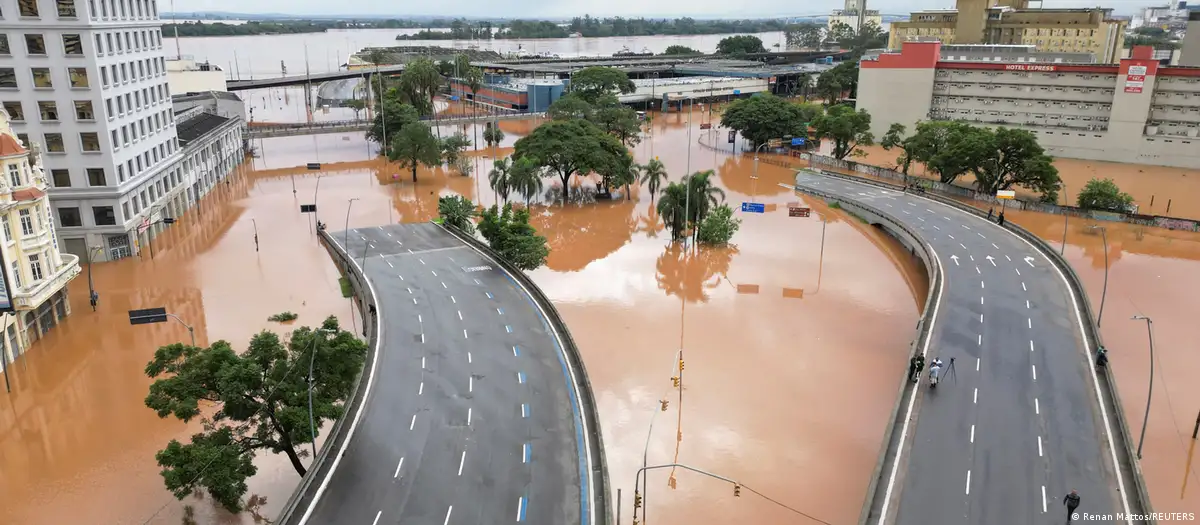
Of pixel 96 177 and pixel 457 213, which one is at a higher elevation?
pixel 96 177

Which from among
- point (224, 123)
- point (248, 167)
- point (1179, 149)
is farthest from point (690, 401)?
point (1179, 149)

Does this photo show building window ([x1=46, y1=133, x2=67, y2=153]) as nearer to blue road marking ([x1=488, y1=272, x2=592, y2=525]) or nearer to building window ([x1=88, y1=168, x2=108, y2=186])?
building window ([x1=88, y1=168, x2=108, y2=186])

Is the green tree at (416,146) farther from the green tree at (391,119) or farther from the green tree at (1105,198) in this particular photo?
the green tree at (1105,198)

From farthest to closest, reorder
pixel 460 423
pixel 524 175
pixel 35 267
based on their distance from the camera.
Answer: pixel 524 175
pixel 35 267
pixel 460 423

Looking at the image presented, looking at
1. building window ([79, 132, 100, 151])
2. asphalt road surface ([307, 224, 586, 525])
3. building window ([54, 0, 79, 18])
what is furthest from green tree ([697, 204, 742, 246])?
building window ([54, 0, 79, 18])

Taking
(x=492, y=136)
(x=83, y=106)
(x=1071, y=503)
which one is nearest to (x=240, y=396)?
(x=1071, y=503)

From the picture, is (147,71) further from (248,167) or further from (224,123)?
(248,167)

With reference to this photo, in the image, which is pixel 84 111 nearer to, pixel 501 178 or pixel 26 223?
pixel 26 223
